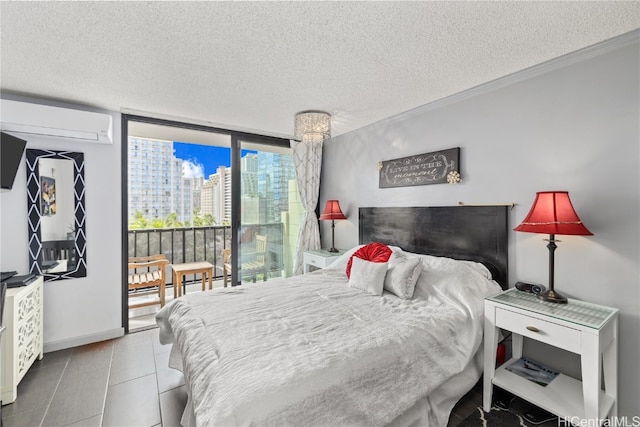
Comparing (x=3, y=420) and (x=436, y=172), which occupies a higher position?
(x=436, y=172)

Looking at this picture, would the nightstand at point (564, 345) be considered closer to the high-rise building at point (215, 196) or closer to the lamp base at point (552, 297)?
the lamp base at point (552, 297)

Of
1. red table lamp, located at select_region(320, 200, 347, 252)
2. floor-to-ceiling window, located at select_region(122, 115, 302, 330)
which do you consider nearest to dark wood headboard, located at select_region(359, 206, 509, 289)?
red table lamp, located at select_region(320, 200, 347, 252)

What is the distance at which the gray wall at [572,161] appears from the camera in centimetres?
176

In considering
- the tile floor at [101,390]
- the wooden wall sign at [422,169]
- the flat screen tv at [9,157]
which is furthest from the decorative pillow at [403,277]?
the flat screen tv at [9,157]

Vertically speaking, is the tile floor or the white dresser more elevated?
the white dresser

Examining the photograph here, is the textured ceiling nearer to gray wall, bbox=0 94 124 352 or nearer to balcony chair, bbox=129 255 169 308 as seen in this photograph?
gray wall, bbox=0 94 124 352

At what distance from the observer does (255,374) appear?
1.26 meters

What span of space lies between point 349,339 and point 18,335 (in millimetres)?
2470

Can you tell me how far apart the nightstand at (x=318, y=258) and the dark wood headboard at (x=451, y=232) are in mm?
582

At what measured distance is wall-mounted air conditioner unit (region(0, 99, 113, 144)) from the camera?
238 centimetres

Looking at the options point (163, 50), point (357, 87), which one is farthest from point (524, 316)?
point (163, 50)

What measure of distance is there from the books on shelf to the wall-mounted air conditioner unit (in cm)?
405

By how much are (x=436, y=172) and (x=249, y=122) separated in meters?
2.24

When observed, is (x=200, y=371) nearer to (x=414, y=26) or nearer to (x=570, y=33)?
(x=414, y=26)
